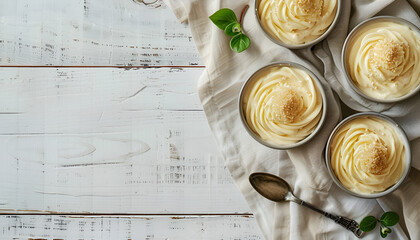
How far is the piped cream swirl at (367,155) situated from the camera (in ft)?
4.17

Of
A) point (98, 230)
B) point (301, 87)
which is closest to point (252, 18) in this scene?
point (301, 87)

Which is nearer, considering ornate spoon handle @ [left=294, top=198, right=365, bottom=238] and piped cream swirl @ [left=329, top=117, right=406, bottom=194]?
piped cream swirl @ [left=329, top=117, right=406, bottom=194]

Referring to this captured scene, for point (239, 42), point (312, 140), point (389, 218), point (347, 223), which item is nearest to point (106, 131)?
point (239, 42)

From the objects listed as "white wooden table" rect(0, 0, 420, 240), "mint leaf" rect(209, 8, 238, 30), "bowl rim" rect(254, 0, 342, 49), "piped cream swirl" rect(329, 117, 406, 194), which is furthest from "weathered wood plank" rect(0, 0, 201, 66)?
"piped cream swirl" rect(329, 117, 406, 194)

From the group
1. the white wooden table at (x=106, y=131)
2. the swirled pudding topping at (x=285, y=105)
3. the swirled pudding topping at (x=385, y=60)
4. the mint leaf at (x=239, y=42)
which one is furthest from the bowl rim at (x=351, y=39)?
the white wooden table at (x=106, y=131)

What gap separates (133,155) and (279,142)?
0.49m

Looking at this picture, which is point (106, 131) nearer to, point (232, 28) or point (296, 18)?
point (232, 28)

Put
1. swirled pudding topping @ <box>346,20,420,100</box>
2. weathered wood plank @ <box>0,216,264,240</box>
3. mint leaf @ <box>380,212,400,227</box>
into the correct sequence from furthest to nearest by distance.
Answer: weathered wood plank @ <box>0,216,264,240</box> < mint leaf @ <box>380,212,400,227</box> < swirled pudding topping @ <box>346,20,420,100</box>

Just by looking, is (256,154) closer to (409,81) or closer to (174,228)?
(174,228)

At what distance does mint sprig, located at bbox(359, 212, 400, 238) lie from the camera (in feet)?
4.46

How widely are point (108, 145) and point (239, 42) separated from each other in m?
0.54

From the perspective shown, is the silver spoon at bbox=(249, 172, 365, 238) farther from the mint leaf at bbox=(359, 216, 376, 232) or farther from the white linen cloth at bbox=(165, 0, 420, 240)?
the mint leaf at bbox=(359, 216, 376, 232)

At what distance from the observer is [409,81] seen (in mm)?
1277

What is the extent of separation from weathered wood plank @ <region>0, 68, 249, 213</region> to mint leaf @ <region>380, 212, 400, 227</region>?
16.3 inches
